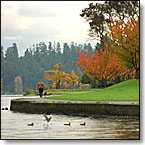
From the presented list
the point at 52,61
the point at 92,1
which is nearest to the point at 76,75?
the point at 52,61

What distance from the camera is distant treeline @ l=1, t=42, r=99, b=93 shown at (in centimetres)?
772

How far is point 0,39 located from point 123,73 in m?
1.26

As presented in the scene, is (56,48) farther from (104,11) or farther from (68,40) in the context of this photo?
(104,11)

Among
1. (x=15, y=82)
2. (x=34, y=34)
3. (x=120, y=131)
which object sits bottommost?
(x=120, y=131)

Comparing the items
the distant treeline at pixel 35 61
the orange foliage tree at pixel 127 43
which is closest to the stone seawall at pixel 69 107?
the distant treeline at pixel 35 61

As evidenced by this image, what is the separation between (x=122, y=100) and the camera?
25.7 feet

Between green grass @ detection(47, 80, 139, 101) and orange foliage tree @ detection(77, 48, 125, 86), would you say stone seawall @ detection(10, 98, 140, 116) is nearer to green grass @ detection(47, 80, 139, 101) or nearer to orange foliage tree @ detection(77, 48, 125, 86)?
green grass @ detection(47, 80, 139, 101)

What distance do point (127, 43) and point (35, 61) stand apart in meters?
0.93

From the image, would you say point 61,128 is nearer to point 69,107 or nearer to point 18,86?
point 69,107

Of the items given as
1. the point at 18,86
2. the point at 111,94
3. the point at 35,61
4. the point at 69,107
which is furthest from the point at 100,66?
the point at 18,86

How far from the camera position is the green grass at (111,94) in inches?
305

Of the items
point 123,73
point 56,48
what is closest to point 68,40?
point 56,48

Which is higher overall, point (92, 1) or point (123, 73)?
point (92, 1)

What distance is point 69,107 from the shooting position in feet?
25.8
